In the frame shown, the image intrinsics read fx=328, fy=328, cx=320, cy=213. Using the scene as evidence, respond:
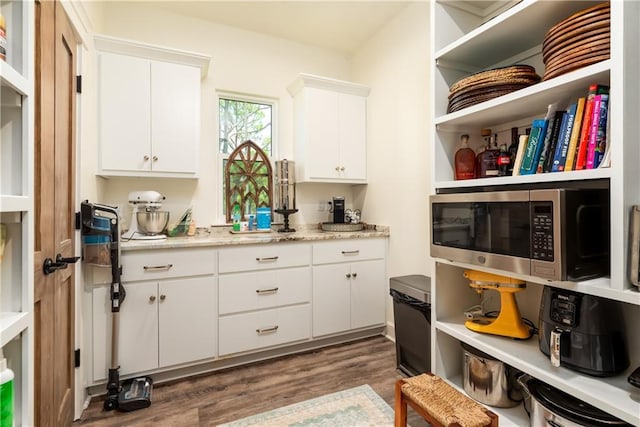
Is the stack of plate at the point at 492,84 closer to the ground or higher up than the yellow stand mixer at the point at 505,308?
higher up

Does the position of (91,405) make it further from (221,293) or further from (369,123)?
(369,123)

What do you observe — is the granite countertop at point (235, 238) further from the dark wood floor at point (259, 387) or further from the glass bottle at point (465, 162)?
the glass bottle at point (465, 162)

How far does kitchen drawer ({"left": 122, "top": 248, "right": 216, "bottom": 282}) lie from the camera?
7.17ft

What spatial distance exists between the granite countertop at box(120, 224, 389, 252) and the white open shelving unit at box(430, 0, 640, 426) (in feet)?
3.72

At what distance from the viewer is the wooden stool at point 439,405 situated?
4.16 feet

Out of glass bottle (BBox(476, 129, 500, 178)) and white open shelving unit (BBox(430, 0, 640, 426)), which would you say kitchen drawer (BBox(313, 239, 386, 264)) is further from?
glass bottle (BBox(476, 129, 500, 178))

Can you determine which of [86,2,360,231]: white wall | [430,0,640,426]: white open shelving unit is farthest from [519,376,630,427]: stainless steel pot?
[86,2,360,231]: white wall

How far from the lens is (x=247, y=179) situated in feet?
10.7

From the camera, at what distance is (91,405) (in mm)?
2033

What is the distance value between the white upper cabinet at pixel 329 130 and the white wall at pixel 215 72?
0.91 feet

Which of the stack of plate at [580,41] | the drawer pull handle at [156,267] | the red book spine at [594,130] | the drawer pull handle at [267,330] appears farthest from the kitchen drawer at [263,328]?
the stack of plate at [580,41]

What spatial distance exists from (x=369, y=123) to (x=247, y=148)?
1267 mm

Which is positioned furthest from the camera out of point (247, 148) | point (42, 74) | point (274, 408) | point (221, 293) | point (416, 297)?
point (247, 148)

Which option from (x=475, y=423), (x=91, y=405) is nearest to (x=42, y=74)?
(x=91, y=405)
